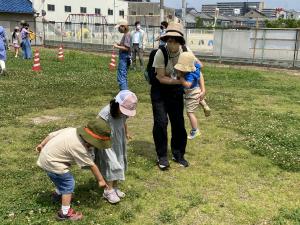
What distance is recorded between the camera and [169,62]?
5.50 metres

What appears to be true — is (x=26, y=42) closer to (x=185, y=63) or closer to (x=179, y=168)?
(x=179, y=168)

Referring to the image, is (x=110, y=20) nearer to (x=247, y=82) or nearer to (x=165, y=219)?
(x=247, y=82)

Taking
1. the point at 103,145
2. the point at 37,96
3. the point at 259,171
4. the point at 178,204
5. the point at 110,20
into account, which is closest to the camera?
the point at 103,145

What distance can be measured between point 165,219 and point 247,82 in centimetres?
1089

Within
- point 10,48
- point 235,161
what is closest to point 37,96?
point 235,161

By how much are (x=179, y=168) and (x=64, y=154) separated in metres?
2.25

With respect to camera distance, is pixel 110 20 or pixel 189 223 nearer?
pixel 189 223

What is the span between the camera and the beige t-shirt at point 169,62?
5.43m

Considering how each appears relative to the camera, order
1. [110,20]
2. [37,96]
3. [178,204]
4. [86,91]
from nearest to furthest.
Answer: [178,204], [37,96], [86,91], [110,20]

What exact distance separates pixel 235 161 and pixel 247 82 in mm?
8782

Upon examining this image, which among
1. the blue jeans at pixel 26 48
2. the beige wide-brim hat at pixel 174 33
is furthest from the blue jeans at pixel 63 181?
the blue jeans at pixel 26 48

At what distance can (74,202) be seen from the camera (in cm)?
466

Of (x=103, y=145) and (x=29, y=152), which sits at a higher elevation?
(x=103, y=145)

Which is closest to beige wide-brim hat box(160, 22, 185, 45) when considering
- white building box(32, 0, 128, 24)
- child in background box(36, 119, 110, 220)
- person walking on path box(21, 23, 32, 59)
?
child in background box(36, 119, 110, 220)
